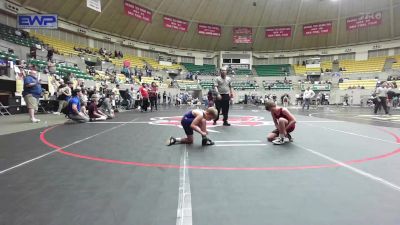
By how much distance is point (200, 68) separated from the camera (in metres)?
44.1

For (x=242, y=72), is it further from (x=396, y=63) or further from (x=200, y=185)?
(x=200, y=185)

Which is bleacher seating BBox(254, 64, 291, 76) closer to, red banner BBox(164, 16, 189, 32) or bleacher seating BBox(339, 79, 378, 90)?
bleacher seating BBox(339, 79, 378, 90)

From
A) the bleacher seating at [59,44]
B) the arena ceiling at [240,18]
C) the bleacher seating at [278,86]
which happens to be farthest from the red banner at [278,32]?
the bleacher seating at [59,44]

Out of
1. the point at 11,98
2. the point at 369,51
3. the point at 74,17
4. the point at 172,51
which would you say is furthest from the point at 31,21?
the point at 369,51

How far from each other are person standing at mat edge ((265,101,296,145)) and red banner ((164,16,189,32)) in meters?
31.0

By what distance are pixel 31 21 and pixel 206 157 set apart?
54.1 feet

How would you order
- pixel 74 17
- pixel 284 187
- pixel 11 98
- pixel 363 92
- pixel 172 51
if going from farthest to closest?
pixel 172 51 < pixel 363 92 < pixel 74 17 < pixel 11 98 < pixel 284 187

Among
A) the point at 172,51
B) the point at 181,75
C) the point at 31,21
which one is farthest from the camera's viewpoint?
the point at 172,51

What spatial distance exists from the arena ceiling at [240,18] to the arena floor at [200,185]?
29457mm

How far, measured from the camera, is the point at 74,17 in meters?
30.3

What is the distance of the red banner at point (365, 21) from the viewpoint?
32469 mm

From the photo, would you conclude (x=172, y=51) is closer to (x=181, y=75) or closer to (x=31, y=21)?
(x=181, y=75)

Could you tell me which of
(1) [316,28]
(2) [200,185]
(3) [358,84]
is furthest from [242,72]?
(2) [200,185]

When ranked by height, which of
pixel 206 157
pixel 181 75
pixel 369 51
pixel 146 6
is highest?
pixel 146 6
